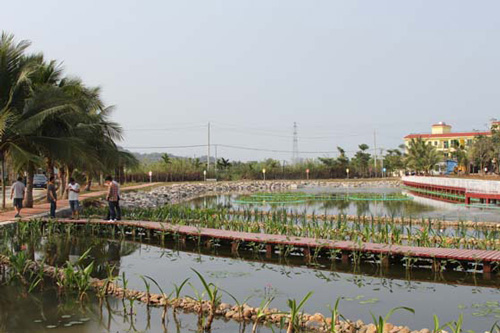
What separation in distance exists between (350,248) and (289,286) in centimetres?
220

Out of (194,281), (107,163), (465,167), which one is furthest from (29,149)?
(465,167)

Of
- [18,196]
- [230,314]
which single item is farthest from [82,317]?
[18,196]

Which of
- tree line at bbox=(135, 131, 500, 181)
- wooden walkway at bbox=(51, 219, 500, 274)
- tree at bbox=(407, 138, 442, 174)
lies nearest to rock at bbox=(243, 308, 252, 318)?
wooden walkway at bbox=(51, 219, 500, 274)

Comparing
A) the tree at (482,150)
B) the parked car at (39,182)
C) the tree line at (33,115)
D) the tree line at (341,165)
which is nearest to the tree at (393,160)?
the tree line at (341,165)

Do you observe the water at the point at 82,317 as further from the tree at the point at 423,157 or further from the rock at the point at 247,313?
the tree at the point at 423,157

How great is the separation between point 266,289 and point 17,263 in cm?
420

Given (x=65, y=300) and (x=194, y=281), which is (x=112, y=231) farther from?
(x=65, y=300)

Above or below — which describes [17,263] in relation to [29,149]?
below

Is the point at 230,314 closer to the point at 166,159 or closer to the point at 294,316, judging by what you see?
the point at 294,316

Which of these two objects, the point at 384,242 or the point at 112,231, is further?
the point at 112,231

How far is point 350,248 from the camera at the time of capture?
1075 cm

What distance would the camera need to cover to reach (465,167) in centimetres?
6097

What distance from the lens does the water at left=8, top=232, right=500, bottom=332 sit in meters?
7.20

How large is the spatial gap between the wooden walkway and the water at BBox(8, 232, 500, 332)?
12.3 inches
